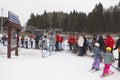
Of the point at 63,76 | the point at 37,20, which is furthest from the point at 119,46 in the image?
the point at 37,20

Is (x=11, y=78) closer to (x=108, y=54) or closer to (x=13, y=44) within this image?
(x=108, y=54)

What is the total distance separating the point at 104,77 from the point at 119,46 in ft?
7.44

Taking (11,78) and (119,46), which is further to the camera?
(119,46)

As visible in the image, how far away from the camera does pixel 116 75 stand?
11500mm

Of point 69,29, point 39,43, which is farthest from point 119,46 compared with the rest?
point 69,29

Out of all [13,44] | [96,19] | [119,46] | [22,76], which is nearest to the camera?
[22,76]

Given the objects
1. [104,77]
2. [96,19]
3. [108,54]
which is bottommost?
[104,77]

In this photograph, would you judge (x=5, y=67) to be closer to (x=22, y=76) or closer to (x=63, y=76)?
(x=22, y=76)

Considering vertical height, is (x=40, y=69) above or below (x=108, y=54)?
below

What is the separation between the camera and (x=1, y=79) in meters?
10.6

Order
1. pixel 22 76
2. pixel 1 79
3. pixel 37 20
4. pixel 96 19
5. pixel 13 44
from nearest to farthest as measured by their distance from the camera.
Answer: pixel 1 79, pixel 22 76, pixel 13 44, pixel 96 19, pixel 37 20

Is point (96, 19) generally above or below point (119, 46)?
above

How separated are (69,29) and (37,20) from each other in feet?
59.4

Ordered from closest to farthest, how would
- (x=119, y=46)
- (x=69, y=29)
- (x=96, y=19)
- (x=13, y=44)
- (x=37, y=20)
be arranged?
(x=119, y=46) → (x=13, y=44) → (x=96, y=19) → (x=69, y=29) → (x=37, y=20)
